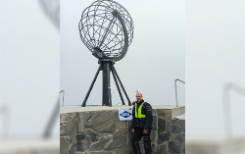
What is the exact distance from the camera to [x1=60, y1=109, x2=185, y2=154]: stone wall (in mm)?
3656

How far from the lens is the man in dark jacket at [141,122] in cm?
368

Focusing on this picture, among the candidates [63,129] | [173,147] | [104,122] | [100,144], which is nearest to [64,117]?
[63,129]

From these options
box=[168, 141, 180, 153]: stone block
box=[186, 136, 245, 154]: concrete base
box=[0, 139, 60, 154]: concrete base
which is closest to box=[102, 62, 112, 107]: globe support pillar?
box=[168, 141, 180, 153]: stone block

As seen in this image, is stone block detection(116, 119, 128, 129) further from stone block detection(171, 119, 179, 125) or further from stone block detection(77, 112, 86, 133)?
stone block detection(171, 119, 179, 125)

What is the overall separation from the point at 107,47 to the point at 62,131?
6.95 ft

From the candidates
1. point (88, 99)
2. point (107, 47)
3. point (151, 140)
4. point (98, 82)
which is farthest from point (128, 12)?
point (151, 140)

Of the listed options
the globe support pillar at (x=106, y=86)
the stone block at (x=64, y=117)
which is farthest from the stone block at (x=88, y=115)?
the globe support pillar at (x=106, y=86)

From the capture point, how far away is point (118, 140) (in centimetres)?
399

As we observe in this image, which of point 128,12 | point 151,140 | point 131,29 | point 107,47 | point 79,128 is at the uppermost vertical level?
point 128,12

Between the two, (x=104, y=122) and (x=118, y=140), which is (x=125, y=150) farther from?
(x=104, y=122)

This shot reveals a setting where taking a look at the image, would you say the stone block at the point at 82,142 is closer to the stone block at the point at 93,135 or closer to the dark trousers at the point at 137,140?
the stone block at the point at 93,135

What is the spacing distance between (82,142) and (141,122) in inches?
43.9

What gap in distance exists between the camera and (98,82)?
469 centimetres

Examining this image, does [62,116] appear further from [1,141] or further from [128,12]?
[128,12]
